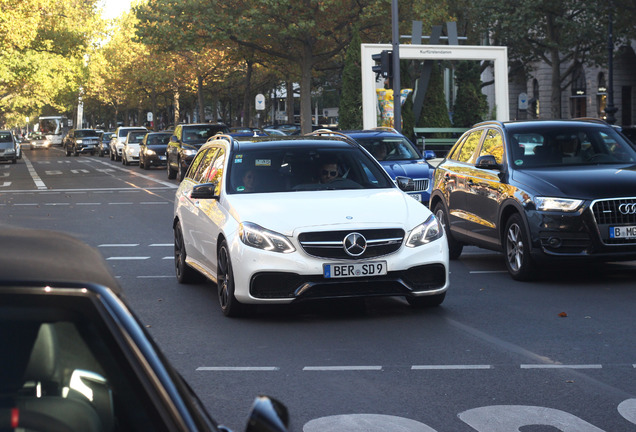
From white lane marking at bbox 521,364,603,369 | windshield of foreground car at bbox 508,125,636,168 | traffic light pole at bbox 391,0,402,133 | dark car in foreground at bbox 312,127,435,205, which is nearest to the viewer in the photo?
white lane marking at bbox 521,364,603,369

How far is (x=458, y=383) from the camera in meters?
6.73

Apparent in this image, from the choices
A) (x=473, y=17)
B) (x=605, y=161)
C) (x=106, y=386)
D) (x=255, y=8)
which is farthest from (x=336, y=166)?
(x=473, y=17)

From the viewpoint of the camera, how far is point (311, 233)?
8.95m

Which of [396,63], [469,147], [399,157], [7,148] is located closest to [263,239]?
[469,147]

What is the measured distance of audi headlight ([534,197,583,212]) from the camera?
10.9 meters

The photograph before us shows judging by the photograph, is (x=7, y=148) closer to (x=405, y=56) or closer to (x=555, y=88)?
(x=555, y=88)

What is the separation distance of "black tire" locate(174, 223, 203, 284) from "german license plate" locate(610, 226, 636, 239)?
416cm

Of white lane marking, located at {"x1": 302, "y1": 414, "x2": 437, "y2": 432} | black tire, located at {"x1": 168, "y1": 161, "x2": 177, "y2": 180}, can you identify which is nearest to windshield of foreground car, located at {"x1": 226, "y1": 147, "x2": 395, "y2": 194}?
white lane marking, located at {"x1": 302, "y1": 414, "x2": 437, "y2": 432}

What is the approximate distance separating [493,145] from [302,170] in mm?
3130

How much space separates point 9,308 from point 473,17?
51.8 meters

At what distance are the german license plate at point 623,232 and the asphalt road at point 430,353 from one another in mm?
512

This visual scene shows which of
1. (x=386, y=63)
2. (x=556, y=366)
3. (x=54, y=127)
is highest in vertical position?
(x=386, y=63)

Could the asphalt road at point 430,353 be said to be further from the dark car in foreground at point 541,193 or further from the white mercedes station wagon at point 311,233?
the dark car in foreground at point 541,193

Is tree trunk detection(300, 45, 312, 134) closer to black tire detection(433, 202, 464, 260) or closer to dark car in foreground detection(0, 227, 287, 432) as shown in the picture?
black tire detection(433, 202, 464, 260)
